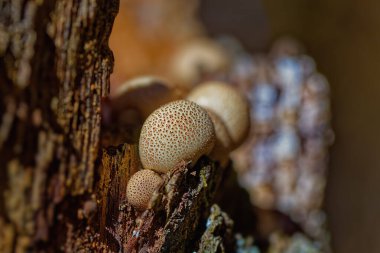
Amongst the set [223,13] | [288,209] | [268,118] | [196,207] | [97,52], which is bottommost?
[288,209]

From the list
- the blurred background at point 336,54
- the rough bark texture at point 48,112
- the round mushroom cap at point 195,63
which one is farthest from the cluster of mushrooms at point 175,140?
the round mushroom cap at point 195,63

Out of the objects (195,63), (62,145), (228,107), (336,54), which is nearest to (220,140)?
(228,107)

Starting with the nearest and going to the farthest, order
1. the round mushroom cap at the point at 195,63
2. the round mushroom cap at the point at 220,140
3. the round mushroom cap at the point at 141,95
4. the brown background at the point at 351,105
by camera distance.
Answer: the round mushroom cap at the point at 220,140 → the round mushroom cap at the point at 141,95 → the brown background at the point at 351,105 → the round mushroom cap at the point at 195,63

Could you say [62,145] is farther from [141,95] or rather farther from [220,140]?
[141,95]

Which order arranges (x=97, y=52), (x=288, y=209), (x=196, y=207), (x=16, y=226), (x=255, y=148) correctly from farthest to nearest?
(x=255, y=148) < (x=288, y=209) < (x=196, y=207) < (x=97, y=52) < (x=16, y=226)

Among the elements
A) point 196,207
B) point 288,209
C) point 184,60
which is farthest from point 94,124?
point 184,60

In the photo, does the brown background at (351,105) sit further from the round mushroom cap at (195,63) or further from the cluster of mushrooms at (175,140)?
the cluster of mushrooms at (175,140)

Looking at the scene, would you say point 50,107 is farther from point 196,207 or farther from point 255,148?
point 255,148
